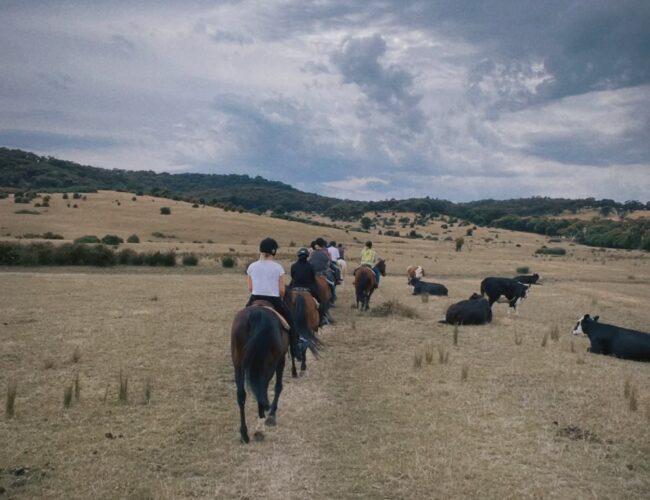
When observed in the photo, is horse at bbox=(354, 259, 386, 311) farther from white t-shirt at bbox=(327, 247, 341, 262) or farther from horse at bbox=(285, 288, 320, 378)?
horse at bbox=(285, 288, 320, 378)

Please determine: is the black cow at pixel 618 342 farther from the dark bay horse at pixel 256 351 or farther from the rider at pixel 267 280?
the dark bay horse at pixel 256 351

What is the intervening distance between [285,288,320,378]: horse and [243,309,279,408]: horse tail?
294cm

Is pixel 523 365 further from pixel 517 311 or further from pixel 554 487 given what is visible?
pixel 517 311

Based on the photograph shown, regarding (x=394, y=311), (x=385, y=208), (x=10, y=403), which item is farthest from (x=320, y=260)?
(x=385, y=208)

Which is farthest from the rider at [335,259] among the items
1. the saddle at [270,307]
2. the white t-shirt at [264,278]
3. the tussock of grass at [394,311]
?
the saddle at [270,307]

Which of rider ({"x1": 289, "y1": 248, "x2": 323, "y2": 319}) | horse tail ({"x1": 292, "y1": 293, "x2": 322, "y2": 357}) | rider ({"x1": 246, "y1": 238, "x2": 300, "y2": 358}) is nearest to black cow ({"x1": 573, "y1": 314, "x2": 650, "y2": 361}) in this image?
rider ({"x1": 289, "y1": 248, "x2": 323, "y2": 319})

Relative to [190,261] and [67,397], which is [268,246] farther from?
[190,261]

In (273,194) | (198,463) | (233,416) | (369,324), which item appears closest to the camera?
(198,463)

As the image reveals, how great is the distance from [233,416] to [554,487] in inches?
185

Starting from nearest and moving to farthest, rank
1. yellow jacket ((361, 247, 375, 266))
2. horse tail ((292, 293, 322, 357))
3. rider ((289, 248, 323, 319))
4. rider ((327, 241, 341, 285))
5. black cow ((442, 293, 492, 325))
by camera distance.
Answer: horse tail ((292, 293, 322, 357))
rider ((289, 248, 323, 319))
black cow ((442, 293, 492, 325))
yellow jacket ((361, 247, 375, 266))
rider ((327, 241, 341, 285))

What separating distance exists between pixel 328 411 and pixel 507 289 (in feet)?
43.3

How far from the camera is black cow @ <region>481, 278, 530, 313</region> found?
20.2m

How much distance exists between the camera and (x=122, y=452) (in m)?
7.15

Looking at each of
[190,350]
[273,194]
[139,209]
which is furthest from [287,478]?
[273,194]
